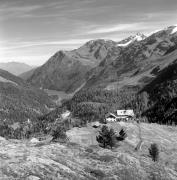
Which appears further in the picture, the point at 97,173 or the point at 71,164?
the point at 71,164

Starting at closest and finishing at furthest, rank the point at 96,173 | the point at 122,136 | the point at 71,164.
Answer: the point at 96,173 → the point at 71,164 → the point at 122,136

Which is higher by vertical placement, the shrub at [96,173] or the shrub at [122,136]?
the shrub at [96,173]

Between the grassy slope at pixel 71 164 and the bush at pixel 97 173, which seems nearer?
the grassy slope at pixel 71 164

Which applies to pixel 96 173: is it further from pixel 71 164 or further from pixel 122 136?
pixel 122 136

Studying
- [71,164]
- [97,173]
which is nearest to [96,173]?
[97,173]

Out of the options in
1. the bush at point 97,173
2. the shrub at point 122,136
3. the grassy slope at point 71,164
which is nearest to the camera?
the grassy slope at point 71,164

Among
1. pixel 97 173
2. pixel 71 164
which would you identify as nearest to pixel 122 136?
pixel 71 164

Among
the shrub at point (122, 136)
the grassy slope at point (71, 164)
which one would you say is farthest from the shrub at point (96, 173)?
the shrub at point (122, 136)

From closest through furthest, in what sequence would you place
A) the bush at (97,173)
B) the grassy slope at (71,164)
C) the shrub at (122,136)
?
the grassy slope at (71,164), the bush at (97,173), the shrub at (122,136)

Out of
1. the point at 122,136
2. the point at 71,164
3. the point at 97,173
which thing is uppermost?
the point at 71,164

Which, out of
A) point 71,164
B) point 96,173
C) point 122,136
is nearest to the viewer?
point 96,173

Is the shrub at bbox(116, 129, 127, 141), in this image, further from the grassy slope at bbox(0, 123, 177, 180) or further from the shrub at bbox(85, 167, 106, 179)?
the shrub at bbox(85, 167, 106, 179)

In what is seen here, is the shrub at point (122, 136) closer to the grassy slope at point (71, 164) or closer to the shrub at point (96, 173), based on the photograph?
the grassy slope at point (71, 164)

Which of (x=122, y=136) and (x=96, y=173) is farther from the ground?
(x=96, y=173)
